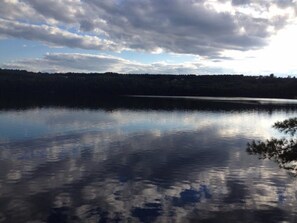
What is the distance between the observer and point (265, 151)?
2953 centimetres

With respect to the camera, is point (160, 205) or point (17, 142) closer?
point (160, 205)

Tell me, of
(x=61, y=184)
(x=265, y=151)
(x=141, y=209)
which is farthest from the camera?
(x=265, y=151)

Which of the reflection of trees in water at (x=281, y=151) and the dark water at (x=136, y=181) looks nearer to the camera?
the dark water at (x=136, y=181)

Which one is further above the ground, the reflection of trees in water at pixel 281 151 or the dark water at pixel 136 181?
the reflection of trees in water at pixel 281 151

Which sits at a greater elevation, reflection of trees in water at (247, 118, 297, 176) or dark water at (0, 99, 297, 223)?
reflection of trees in water at (247, 118, 297, 176)

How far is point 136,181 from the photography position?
2892 cm

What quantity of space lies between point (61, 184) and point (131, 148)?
16.2m

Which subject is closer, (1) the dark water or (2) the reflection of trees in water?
(1) the dark water

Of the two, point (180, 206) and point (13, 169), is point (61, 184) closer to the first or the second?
point (13, 169)

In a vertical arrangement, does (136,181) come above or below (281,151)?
below

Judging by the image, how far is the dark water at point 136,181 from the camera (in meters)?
22.1

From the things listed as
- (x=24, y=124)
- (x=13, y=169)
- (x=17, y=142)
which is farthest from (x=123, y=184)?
(x=24, y=124)

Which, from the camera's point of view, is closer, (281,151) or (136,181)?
(136,181)

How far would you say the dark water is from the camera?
72.5 feet
